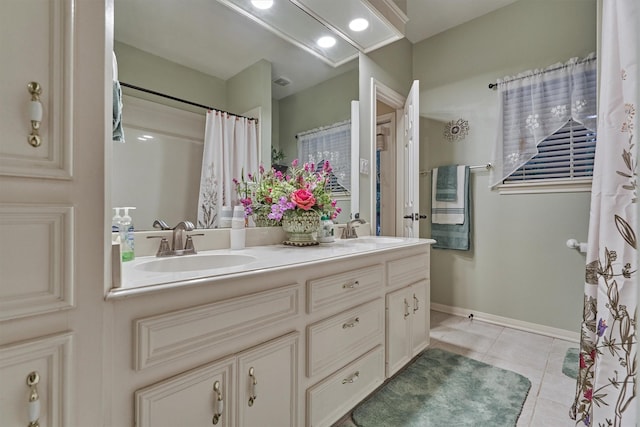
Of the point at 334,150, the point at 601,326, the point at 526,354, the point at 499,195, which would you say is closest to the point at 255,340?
the point at 601,326

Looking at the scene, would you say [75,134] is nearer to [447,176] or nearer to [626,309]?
[626,309]

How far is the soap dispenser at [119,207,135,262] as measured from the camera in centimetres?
108

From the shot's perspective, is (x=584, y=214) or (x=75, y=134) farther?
(x=584, y=214)

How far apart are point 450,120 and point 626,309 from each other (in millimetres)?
2415

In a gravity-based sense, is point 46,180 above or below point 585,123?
below

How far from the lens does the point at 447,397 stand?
153 centimetres

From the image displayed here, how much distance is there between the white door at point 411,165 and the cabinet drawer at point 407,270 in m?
0.49

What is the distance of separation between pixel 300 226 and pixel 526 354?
1.89 meters

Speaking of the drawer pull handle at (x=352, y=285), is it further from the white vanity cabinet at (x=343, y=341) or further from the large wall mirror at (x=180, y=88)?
the large wall mirror at (x=180, y=88)

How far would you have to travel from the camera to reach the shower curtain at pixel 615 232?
2.64ft

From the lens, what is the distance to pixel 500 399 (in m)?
1.51

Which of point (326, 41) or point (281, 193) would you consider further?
point (326, 41)

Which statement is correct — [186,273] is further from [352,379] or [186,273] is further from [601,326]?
[601,326]

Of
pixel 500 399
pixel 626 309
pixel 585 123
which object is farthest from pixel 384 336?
pixel 585 123
